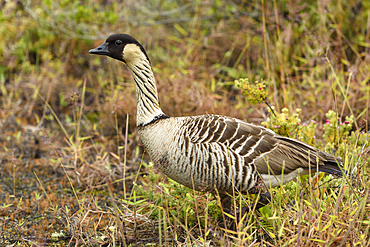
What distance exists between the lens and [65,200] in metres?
3.99

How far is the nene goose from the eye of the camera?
3059 millimetres

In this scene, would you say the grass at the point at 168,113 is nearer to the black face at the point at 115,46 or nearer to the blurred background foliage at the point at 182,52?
the blurred background foliage at the point at 182,52

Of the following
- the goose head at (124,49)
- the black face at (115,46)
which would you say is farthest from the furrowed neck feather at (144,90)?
the black face at (115,46)

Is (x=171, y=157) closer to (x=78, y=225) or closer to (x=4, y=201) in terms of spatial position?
(x=78, y=225)

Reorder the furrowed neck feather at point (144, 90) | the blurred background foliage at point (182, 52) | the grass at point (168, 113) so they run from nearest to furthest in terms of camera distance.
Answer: the grass at point (168, 113) → the furrowed neck feather at point (144, 90) → the blurred background foliage at point (182, 52)

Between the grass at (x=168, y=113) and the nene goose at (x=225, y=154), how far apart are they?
157 millimetres

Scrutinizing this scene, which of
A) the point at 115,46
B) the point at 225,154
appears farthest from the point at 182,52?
the point at 225,154

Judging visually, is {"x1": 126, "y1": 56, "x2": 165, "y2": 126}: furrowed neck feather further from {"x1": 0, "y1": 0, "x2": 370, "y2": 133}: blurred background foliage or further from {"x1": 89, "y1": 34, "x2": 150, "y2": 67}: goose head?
{"x1": 0, "y1": 0, "x2": 370, "y2": 133}: blurred background foliage

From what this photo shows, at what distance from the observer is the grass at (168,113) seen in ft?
9.98

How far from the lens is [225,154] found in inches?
120

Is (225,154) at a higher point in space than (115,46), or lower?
lower

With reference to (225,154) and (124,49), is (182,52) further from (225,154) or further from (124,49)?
(225,154)

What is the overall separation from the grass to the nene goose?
157mm

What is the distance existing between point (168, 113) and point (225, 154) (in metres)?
2.13
